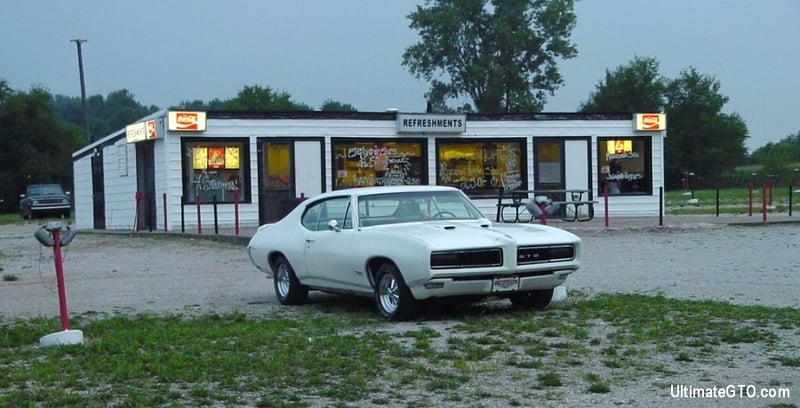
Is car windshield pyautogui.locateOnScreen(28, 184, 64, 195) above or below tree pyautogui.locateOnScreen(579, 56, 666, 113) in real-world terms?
below

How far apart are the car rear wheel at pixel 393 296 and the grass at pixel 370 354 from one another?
0.50 feet

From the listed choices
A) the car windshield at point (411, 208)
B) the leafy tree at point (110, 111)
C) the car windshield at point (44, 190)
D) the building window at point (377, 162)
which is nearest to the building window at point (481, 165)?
the building window at point (377, 162)

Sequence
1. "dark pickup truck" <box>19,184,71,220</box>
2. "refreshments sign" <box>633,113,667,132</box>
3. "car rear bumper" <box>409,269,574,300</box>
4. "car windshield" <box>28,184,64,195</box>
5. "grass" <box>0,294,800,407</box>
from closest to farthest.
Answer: "grass" <box>0,294,800,407</box> → "car rear bumper" <box>409,269,574,300</box> → "refreshments sign" <box>633,113,667,132</box> → "dark pickup truck" <box>19,184,71,220</box> → "car windshield" <box>28,184,64,195</box>

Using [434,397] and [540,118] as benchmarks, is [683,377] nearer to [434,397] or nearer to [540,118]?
[434,397]

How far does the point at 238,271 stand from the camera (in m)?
17.4

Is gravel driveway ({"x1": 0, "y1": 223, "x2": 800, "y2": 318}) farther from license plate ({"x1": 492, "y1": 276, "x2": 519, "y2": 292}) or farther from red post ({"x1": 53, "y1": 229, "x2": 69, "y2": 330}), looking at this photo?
license plate ({"x1": 492, "y1": 276, "x2": 519, "y2": 292})

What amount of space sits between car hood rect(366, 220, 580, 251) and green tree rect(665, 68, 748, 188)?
75.3 m

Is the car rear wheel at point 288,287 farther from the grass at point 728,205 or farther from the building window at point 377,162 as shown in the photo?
the grass at point 728,205

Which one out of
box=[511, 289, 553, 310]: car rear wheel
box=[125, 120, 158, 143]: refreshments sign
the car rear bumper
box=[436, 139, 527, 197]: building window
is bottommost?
box=[511, 289, 553, 310]: car rear wheel

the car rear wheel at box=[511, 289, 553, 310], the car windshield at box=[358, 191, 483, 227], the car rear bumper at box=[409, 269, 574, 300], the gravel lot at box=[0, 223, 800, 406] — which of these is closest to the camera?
the gravel lot at box=[0, 223, 800, 406]

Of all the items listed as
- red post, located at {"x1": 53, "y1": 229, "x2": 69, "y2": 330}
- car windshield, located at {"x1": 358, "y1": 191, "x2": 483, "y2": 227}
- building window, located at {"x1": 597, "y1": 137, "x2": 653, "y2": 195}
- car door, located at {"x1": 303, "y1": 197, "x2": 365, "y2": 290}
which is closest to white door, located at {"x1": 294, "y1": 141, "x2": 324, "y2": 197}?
building window, located at {"x1": 597, "y1": 137, "x2": 653, "y2": 195}

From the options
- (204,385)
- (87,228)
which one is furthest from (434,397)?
(87,228)

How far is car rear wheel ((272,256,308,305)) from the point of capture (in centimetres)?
1247

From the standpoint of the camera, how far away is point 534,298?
11.3 m
